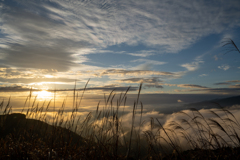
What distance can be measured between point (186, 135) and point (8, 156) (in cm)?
429

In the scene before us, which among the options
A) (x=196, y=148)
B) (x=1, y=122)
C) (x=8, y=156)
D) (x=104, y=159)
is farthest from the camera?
(x=1, y=122)

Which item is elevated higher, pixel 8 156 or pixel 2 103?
pixel 2 103

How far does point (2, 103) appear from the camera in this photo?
5098 millimetres

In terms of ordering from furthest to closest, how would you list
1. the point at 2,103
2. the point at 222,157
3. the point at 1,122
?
the point at 2,103
the point at 1,122
the point at 222,157

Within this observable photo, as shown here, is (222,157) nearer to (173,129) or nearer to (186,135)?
(186,135)

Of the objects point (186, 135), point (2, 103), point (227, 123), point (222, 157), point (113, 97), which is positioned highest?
point (113, 97)

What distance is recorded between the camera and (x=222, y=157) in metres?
3.24

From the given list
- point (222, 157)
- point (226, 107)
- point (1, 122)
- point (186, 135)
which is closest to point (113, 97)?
point (186, 135)

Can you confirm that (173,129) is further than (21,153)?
Yes

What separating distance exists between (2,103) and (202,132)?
669cm

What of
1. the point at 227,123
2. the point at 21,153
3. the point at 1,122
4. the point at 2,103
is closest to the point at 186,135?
the point at 227,123

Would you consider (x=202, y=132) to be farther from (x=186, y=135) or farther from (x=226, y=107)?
(x=226, y=107)

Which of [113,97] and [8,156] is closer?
[8,156]

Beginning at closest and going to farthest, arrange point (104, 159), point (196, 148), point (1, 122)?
point (104, 159)
point (196, 148)
point (1, 122)
